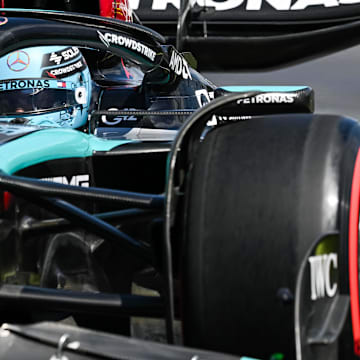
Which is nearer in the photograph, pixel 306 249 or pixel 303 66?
pixel 306 249

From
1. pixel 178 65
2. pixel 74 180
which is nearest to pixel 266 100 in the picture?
pixel 74 180

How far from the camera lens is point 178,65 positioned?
3344 millimetres

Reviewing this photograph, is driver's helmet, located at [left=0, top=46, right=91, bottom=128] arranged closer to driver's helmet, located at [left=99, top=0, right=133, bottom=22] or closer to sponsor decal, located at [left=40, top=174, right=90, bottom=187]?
sponsor decal, located at [left=40, top=174, right=90, bottom=187]

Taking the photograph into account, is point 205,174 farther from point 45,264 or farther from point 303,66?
point 303,66

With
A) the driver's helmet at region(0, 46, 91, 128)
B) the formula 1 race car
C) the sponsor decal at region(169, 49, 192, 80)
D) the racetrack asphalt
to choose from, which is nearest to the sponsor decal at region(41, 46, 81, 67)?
the driver's helmet at region(0, 46, 91, 128)

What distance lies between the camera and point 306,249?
1454mm

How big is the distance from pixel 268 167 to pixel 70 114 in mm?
Result: 1898

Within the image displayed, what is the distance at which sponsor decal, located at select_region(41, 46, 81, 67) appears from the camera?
3254mm

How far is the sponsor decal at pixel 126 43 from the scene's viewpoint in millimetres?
2590

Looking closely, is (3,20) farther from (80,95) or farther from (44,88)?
(80,95)

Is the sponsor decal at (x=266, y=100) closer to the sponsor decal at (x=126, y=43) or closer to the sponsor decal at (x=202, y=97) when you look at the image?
the sponsor decal at (x=126, y=43)

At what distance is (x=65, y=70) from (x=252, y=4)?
7.90 m

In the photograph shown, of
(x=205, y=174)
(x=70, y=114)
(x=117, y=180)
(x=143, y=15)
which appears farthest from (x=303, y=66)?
(x=205, y=174)

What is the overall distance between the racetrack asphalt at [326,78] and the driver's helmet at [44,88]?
14.7 ft
